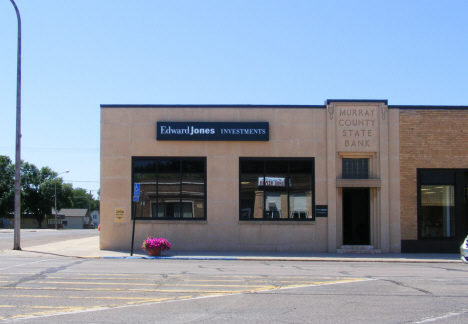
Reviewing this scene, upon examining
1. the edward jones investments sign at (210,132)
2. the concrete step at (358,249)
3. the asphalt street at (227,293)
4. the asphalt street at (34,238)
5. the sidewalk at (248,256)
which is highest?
the edward jones investments sign at (210,132)

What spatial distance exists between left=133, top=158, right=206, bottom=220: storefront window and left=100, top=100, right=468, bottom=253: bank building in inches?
1.8

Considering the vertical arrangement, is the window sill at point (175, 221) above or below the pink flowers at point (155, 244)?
above

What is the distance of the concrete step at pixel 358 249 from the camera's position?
72.0ft

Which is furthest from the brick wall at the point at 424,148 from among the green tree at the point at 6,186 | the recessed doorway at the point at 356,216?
the green tree at the point at 6,186

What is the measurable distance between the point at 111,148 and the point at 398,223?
13231 mm

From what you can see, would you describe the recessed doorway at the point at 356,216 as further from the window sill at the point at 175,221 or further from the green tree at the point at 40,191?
the green tree at the point at 40,191

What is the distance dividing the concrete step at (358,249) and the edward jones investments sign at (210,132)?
5.93m

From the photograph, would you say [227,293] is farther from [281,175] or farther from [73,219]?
[73,219]

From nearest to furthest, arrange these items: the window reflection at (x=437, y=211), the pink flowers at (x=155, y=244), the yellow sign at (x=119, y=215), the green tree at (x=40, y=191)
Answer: the pink flowers at (x=155, y=244) → the yellow sign at (x=119, y=215) → the window reflection at (x=437, y=211) → the green tree at (x=40, y=191)

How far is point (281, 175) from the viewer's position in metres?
22.4

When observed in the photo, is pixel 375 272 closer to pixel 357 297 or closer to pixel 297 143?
pixel 357 297

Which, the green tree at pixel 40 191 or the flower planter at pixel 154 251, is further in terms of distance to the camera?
the green tree at pixel 40 191

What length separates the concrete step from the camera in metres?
21.9

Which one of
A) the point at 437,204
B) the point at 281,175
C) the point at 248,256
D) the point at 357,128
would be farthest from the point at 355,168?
the point at 248,256
